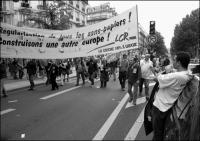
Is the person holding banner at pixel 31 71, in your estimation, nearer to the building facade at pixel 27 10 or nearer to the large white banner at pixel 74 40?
the large white banner at pixel 74 40

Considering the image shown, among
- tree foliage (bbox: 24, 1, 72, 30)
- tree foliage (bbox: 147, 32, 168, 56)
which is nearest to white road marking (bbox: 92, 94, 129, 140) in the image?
tree foliage (bbox: 147, 32, 168, 56)

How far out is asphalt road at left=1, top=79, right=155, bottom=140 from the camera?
16.8 ft

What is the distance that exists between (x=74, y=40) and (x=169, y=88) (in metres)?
5.84

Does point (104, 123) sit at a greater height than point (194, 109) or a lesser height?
lesser

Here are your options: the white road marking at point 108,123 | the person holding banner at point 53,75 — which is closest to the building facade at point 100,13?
the person holding banner at point 53,75

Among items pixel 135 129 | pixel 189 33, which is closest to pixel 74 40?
pixel 135 129

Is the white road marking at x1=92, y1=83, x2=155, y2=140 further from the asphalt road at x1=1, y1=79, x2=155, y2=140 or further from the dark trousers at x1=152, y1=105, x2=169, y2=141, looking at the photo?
the dark trousers at x1=152, y1=105, x2=169, y2=141

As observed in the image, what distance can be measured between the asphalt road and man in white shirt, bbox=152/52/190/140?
5.44 feet

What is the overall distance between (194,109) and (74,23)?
55854 mm

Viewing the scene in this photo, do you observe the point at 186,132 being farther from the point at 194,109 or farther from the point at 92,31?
the point at 92,31

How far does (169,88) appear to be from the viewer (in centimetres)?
334

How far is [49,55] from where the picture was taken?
9.18 m

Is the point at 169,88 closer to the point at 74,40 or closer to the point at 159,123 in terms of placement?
the point at 159,123

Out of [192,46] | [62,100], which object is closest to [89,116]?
[62,100]
